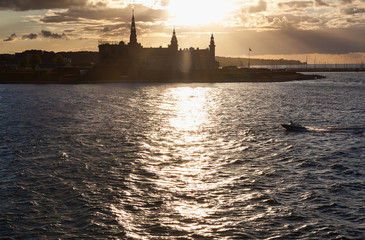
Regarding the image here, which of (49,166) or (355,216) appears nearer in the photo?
(355,216)

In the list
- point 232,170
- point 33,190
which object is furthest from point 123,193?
point 232,170

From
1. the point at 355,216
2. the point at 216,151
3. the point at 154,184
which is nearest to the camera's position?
the point at 355,216

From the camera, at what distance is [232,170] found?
3356 centimetres

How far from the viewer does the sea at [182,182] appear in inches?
870

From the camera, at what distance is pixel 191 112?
8269 centimetres

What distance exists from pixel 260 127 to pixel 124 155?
2660 cm

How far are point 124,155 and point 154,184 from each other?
35.9ft

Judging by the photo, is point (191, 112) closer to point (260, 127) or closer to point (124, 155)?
point (260, 127)

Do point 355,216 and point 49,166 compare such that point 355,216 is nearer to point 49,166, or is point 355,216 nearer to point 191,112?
point 49,166

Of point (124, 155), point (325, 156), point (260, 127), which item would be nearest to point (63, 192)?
point (124, 155)

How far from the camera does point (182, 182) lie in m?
30.1

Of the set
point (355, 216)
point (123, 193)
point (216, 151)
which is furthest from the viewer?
point (216, 151)

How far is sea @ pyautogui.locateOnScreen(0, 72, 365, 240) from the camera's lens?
22.1 meters

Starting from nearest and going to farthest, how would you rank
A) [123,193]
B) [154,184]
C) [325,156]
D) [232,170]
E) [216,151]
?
1. [123,193]
2. [154,184]
3. [232,170]
4. [325,156]
5. [216,151]
